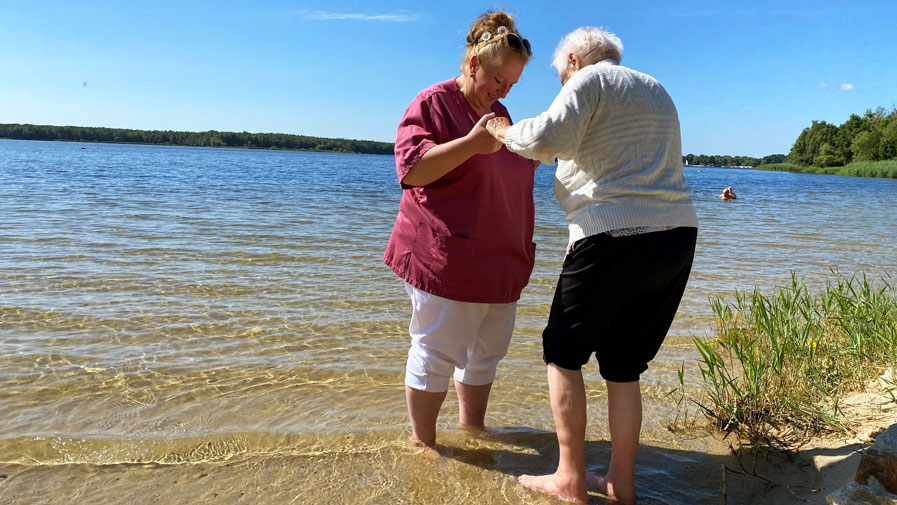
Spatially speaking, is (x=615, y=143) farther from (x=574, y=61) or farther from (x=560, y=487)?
(x=560, y=487)

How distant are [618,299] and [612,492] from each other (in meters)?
0.92

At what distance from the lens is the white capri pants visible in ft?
9.13

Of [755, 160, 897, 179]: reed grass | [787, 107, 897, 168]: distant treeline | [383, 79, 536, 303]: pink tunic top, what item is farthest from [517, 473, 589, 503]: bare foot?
[787, 107, 897, 168]: distant treeline

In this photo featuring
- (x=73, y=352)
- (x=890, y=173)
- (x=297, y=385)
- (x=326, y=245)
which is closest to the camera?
(x=297, y=385)

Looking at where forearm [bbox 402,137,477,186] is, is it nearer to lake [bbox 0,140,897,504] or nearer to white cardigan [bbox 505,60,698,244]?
white cardigan [bbox 505,60,698,244]

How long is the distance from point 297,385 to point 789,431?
2885 millimetres

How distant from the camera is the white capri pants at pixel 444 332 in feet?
9.13

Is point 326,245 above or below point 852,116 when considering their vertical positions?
below

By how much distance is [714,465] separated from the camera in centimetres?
302

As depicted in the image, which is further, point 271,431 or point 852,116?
point 852,116

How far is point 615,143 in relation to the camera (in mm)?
2240

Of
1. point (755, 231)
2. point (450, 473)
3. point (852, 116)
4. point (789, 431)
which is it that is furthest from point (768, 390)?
point (852, 116)

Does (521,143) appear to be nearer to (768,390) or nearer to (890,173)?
(768,390)

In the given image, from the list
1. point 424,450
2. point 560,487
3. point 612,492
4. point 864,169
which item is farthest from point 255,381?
point 864,169
